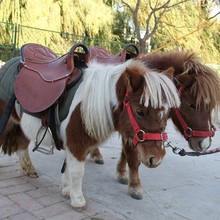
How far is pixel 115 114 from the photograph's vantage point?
2.28 meters

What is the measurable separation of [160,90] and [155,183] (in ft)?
→ 4.99

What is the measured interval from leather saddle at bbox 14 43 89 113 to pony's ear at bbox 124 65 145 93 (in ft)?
1.87

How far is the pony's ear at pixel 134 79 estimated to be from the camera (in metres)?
2.07

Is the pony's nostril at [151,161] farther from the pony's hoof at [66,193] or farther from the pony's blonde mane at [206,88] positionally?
the pony's hoof at [66,193]

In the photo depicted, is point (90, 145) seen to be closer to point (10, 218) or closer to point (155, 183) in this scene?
point (10, 218)

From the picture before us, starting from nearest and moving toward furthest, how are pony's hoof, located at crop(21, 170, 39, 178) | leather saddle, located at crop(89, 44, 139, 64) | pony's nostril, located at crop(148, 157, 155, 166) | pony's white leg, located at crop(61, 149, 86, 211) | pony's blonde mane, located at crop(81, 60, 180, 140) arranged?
1. pony's nostril, located at crop(148, 157, 155, 166)
2. pony's blonde mane, located at crop(81, 60, 180, 140)
3. pony's white leg, located at crop(61, 149, 86, 211)
4. leather saddle, located at crop(89, 44, 139, 64)
5. pony's hoof, located at crop(21, 170, 39, 178)

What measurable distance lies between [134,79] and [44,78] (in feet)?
2.81

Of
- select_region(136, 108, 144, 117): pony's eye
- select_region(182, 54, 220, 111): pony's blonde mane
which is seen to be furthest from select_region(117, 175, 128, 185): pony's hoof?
select_region(136, 108, 144, 117): pony's eye

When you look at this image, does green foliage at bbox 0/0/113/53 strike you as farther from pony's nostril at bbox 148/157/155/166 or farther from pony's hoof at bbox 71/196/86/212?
pony's nostril at bbox 148/157/155/166

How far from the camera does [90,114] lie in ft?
7.39

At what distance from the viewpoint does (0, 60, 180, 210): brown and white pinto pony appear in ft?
6.62

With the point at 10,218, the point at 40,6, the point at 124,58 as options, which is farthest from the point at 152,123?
the point at 40,6

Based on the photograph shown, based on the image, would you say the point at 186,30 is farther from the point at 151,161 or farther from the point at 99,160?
the point at 151,161

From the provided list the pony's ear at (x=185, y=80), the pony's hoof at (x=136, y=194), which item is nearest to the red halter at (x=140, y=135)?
the pony's ear at (x=185, y=80)
